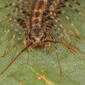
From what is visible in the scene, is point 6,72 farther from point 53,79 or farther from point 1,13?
point 1,13

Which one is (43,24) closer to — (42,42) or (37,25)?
(37,25)

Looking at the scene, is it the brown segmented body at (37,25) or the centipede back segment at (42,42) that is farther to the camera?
the brown segmented body at (37,25)

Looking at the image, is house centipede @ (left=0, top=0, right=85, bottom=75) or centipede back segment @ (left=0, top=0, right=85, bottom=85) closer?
centipede back segment @ (left=0, top=0, right=85, bottom=85)

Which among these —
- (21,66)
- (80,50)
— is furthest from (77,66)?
(21,66)

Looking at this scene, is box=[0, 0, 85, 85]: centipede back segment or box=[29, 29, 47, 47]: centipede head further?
box=[29, 29, 47, 47]: centipede head

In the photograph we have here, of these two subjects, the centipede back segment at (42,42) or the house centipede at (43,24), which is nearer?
the centipede back segment at (42,42)
